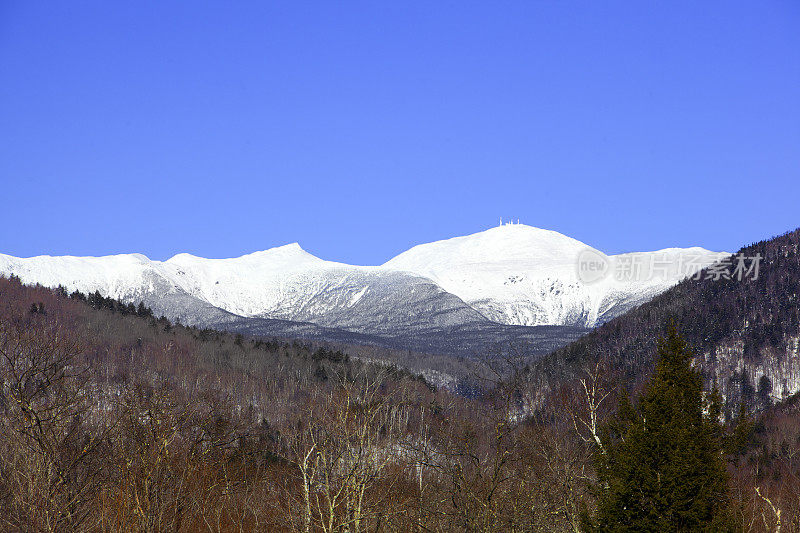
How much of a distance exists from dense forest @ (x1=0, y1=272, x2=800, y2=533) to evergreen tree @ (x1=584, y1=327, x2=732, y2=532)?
0.31ft

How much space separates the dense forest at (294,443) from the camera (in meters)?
22.7

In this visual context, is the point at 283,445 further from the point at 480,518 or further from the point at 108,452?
the point at 480,518

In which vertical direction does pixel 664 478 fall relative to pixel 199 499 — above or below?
above

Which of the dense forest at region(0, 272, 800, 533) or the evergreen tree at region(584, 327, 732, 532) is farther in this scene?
the dense forest at region(0, 272, 800, 533)

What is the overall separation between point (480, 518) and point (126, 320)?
160467 mm

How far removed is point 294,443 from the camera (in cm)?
3019

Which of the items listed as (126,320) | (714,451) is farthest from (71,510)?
(126,320)

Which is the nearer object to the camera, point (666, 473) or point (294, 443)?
point (666, 473)

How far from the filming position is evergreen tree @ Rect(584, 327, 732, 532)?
2228 cm

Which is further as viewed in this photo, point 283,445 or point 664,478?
point 283,445

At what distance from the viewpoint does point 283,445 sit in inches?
3999

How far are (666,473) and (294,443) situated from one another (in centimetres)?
1355

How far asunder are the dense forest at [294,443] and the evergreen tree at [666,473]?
0.09 meters

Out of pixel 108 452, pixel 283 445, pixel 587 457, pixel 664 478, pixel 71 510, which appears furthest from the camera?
pixel 283 445
